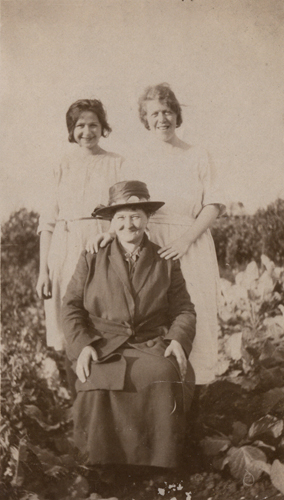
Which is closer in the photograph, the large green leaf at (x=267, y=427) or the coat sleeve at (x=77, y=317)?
the coat sleeve at (x=77, y=317)

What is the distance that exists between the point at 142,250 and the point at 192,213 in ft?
1.01

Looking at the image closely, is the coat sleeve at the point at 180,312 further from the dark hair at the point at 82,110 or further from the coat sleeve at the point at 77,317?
the dark hair at the point at 82,110

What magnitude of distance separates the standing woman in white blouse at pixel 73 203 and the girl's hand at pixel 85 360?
0.46 feet

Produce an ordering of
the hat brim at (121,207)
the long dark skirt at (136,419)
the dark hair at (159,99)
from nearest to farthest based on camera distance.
→ the long dark skirt at (136,419) < the hat brim at (121,207) < the dark hair at (159,99)

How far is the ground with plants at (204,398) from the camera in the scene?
261 cm

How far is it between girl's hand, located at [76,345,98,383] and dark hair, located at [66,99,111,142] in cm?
102

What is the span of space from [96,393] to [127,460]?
332mm

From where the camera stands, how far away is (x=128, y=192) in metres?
2.66

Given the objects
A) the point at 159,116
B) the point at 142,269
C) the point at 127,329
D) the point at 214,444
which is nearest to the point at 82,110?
the point at 159,116

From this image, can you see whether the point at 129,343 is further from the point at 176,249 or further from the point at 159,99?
the point at 159,99

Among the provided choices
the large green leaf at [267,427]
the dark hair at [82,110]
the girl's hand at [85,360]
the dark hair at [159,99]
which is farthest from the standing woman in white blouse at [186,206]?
the girl's hand at [85,360]

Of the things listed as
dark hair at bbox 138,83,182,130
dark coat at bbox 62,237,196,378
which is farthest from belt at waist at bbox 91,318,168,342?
dark hair at bbox 138,83,182,130

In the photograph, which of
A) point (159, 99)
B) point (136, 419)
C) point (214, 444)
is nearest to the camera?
point (136, 419)

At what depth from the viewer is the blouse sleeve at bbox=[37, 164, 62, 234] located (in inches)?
107
